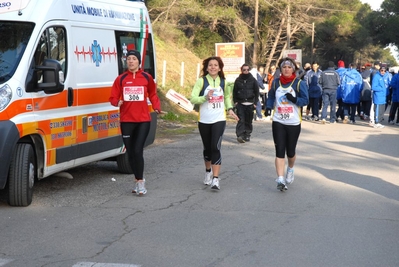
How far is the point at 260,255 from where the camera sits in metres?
6.08

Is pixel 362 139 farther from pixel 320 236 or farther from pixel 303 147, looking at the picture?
pixel 320 236

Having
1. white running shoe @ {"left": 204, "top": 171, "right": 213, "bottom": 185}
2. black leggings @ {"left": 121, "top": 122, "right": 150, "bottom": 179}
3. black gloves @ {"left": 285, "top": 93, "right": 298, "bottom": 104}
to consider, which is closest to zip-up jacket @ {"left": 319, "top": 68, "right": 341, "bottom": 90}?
white running shoe @ {"left": 204, "top": 171, "right": 213, "bottom": 185}

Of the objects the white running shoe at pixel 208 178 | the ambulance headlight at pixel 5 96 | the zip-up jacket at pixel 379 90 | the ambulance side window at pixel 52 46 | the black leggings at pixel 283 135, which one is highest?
the ambulance side window at pixel 52 46

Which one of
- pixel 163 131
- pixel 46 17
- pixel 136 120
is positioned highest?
pixel 46 17

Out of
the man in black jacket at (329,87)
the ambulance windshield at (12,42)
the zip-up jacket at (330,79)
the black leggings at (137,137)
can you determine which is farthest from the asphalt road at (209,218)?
the zip-up jacket at (330,79)

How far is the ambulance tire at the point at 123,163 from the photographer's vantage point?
1064cm

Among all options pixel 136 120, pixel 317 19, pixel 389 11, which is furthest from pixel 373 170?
pixel 389 11

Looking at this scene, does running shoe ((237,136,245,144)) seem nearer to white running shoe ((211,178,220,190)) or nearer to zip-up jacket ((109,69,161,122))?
white running shoe ((211,178,220,190))

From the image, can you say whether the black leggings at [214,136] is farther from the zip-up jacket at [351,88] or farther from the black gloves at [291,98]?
the zip-up jacket at [351,88]

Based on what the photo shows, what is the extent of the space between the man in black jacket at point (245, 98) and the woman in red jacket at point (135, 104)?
6776 millimetres

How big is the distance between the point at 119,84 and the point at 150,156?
14.1 ft

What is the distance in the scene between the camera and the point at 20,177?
794 cm

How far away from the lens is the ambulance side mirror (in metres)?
8.09

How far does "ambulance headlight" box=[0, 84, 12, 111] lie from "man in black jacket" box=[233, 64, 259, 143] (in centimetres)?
832
